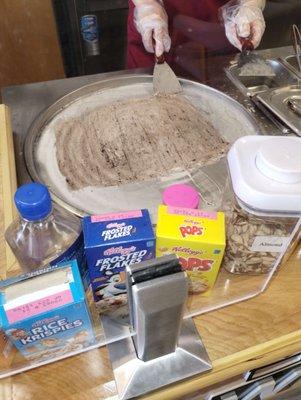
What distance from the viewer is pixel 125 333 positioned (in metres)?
0.46

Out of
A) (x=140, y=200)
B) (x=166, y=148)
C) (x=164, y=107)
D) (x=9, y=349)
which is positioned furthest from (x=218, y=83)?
(x=9, y=349)

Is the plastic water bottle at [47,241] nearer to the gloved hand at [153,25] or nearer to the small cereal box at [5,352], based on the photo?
the small cereal box at [5,352]

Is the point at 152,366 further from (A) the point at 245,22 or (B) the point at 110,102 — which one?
(A) the point at 245,22

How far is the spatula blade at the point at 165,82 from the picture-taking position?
2.84 feet

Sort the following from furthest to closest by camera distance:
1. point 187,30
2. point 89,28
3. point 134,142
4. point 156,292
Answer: point 89,28 < point 187,30 < point 134,142 < point 156,292

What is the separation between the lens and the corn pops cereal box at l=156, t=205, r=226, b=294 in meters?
0.41

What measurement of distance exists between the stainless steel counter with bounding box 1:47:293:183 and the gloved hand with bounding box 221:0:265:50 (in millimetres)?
75

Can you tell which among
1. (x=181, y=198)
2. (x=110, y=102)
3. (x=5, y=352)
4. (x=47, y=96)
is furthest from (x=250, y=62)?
(x=5, y=352)

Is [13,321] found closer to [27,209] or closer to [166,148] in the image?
[27,209]

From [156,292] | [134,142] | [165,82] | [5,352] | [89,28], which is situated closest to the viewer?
[156,292]

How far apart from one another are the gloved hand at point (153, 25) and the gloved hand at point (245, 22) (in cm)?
18

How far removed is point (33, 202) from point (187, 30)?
93 centimetres

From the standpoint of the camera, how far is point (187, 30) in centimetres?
112

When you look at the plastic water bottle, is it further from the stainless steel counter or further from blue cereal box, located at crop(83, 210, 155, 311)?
the stainless steel counter
